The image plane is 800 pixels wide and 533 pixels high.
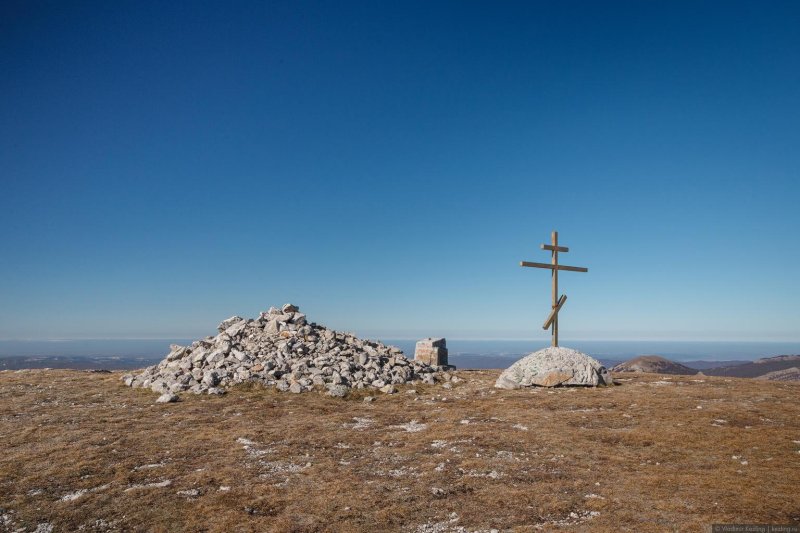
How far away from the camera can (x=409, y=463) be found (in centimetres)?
1034

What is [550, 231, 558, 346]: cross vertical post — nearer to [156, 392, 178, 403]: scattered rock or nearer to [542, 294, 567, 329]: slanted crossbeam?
[542, 294, 567, 329]: slanted crossbeam

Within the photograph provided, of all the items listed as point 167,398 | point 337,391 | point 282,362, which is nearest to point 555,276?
point 337,391

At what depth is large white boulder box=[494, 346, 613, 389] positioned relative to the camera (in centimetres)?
1950

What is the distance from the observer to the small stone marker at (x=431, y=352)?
2842cm

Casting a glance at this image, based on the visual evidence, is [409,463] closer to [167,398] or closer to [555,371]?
[555,371]

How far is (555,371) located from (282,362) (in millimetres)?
13002

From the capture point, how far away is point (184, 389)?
1959 centimetres

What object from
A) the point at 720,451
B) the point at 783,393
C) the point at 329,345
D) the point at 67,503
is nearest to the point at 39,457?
the point at 67,503

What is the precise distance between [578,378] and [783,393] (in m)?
7.48

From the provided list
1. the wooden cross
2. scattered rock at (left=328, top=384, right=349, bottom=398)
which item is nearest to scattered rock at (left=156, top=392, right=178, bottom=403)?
scattered rock at (left=328, top=384, right=349, bottom=398)

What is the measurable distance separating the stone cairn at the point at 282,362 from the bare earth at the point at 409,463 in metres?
2.43

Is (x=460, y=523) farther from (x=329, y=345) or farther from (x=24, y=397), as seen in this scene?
(x=24, y=397)

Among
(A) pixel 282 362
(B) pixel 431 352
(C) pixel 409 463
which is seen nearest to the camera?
(C) pixel 409 463

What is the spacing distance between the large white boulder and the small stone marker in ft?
25.6
